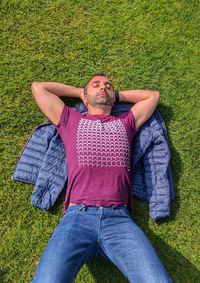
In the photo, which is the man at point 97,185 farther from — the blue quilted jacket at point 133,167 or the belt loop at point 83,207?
the blue quilted jacket at point 133,167

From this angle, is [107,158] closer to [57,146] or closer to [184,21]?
[57,146]

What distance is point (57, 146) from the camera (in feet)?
17.6

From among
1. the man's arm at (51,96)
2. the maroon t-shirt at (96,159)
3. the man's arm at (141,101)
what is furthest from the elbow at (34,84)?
the man's arm at (141,101)

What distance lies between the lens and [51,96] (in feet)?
17.5

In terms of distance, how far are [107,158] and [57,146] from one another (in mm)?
768

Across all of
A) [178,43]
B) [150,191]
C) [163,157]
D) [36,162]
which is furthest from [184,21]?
[36,162]

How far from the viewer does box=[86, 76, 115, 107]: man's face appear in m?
5.28

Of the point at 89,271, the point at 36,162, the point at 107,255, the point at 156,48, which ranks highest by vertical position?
the point at 156,48

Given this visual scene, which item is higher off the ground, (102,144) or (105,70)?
(105,70)

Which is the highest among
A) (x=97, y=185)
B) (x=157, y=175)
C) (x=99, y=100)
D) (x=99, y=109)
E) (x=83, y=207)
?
(x=99, y=100)

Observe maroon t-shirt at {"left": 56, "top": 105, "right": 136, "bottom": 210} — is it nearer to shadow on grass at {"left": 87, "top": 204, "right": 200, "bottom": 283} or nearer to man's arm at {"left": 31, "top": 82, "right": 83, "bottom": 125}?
man's arm at {"left": 31, "top": 82, "right": 83, "bottom": 125}

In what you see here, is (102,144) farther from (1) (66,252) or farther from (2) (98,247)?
(1) (66,252)

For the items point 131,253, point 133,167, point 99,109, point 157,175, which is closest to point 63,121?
point 99,109

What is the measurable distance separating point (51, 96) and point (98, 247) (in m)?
1.94
